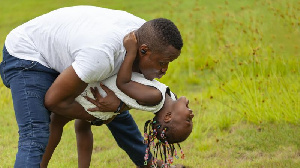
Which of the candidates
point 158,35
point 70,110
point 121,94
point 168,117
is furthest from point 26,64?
point 168,117

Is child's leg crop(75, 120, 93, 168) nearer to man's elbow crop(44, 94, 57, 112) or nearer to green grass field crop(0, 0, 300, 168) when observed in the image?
green grass field crop(0, 0, 300, 168)

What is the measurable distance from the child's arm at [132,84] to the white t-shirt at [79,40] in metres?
0.05

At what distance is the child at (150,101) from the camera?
396 cm

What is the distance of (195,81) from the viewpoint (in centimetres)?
855

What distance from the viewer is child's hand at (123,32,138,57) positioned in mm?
3878

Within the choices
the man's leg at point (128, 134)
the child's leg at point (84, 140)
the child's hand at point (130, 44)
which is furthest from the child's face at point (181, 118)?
the child's leg at point (84, 140)

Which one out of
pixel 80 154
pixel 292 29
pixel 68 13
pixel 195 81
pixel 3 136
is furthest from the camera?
pixel 195 81

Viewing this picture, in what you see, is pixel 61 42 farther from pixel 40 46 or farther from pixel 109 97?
pixel 109 97

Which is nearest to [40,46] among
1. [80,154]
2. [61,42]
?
[61,42]

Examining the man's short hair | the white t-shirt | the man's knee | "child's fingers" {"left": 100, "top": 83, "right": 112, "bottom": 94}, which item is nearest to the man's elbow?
the man's knee

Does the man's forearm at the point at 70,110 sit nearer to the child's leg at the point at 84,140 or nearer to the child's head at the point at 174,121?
the child's head at the point at 174,121

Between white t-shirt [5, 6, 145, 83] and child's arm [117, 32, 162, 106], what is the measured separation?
48 mm

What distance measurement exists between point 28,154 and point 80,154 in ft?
3.85

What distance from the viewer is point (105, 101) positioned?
4.17m
